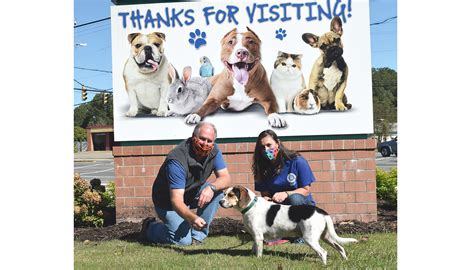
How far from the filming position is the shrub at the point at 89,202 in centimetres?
571

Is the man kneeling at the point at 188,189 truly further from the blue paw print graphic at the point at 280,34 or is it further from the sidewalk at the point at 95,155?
the blue paw print graphic at the point at 280,34

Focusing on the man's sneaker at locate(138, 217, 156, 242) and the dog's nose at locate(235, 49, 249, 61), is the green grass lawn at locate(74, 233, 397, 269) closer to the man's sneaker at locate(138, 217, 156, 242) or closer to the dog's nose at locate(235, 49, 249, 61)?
the man's sneaker at locate(138, 217, 156, 242)

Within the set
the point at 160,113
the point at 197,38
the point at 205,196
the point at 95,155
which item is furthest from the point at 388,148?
the point at 95,155

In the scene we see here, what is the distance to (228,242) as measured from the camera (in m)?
4.89

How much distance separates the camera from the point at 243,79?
5.01 meters

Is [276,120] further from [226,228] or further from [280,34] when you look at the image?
[226,228]

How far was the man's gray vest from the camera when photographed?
4.80 metres

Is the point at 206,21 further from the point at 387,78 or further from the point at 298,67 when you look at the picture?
the point at 387,78

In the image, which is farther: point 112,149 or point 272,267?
point 112,149

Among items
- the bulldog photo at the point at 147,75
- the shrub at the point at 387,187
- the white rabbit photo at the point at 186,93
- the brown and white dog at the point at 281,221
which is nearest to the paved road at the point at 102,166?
the shrub at the point at 387,187

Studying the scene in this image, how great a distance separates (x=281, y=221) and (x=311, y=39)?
1.66m

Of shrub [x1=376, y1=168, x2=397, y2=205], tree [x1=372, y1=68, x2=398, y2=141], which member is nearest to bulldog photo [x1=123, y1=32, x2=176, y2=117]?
tree [x1=372, y1=68, x2=398, y2=141]
